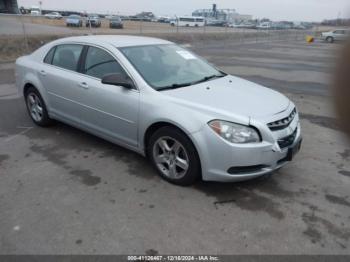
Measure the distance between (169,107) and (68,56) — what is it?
220cm

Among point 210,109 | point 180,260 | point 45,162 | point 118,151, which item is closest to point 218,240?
point 180,260

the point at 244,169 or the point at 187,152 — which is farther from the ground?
the point at 187,152

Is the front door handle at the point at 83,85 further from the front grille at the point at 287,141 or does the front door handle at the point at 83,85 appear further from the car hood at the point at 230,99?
the front grille at the point at 287,141

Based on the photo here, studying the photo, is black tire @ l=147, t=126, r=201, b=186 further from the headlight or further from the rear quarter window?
the rear quarter window

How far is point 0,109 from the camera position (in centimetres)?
638

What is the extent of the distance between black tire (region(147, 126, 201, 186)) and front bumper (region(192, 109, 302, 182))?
9 cm

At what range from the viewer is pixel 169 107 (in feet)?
11.3

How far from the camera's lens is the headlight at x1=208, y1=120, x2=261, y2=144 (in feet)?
10.3

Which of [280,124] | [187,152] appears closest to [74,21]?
[187,152]

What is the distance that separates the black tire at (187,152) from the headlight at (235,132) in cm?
35

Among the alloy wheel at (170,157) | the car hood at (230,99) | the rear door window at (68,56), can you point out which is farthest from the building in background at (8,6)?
the alloy wheel at (170,157)

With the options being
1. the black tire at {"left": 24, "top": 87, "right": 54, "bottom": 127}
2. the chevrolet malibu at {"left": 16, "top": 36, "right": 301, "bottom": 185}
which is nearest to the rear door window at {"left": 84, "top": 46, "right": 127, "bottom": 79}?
the chevrolet malibu at {"left": 16, "top": 36, "right": 301, "bottom": 185}

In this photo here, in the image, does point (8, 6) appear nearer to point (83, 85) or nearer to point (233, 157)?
point (83, 85)

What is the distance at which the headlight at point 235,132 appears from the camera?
124 inches
